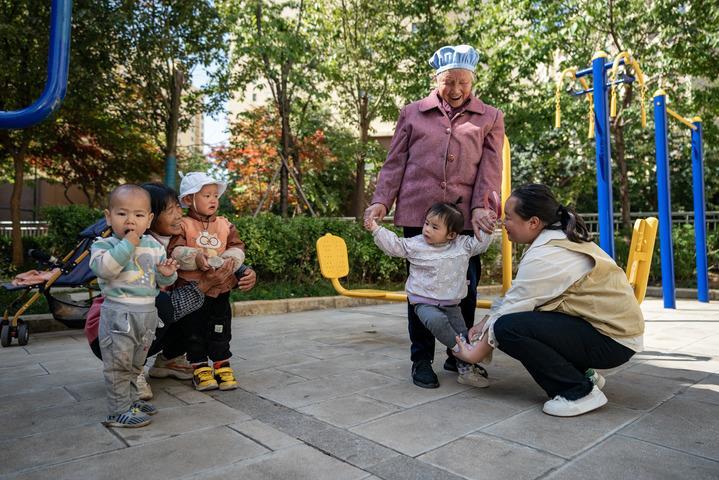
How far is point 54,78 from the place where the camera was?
1.72 metres

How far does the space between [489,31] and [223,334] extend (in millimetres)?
9884

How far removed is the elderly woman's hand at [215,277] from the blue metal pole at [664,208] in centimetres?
579

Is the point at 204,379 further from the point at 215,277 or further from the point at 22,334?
the point at 22,334

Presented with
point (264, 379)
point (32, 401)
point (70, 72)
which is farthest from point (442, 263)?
point (70, 72)

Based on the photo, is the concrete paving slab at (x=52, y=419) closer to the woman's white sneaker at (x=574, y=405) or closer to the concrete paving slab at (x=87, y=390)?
the concrete paving slab at (x=87, y=390)

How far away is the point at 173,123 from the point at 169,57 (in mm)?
1264

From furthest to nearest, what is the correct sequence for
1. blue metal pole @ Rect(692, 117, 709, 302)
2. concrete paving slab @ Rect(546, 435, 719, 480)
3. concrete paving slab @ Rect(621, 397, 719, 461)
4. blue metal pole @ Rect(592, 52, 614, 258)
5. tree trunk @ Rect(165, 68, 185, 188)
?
tree trunk @ Rect(165, 68, 185, 188), blue metal pole @ Rect(692, 117, 709, 302), blue metal pole @ Rect(592, 52, 614, 258), concrete paving slab @ Rect(621, 397, 719, 461), concrete paving slab @ Rect(546, 435, 719, 480)

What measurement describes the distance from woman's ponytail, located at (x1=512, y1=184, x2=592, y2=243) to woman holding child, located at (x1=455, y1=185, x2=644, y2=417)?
13 mm

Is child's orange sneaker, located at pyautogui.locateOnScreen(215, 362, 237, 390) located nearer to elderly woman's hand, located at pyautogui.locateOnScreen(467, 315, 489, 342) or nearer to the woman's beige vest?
elderly woman's hand, located at pyautogui.locateOnScreen(467, 315, 489, 342)

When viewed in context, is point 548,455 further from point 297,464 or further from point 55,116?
point 55,116

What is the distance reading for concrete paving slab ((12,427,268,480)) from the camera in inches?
71.3

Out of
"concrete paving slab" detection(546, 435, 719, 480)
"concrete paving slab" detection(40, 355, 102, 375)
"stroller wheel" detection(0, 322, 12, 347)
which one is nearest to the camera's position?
"concrete paving slab" detection(546, 435, 719, 480)

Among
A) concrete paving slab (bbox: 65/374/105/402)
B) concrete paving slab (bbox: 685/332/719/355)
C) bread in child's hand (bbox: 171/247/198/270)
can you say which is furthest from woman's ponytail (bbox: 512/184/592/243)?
concrete paving slab (bbox: 65/374/105/402)

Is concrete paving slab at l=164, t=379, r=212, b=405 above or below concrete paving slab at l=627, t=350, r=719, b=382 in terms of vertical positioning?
above
